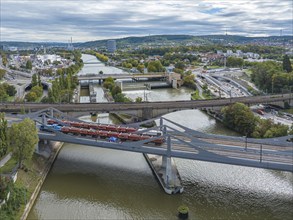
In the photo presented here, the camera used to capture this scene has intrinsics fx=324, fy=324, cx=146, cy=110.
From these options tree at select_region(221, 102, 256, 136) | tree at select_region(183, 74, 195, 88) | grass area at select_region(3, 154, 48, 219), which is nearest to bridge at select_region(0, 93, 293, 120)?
tree at select_region(221, 102, 256, 136)

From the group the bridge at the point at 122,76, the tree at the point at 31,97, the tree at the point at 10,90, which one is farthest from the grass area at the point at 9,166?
the bridge at the point at 122,76

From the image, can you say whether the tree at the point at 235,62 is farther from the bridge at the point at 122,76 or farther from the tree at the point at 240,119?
the tree at the point at 240,119

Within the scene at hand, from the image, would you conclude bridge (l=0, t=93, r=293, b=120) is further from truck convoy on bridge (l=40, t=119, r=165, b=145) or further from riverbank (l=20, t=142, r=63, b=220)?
riverbank (l=20, t=142, r=63, b=220)

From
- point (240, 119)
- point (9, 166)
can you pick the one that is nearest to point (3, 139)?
point (9, 166)

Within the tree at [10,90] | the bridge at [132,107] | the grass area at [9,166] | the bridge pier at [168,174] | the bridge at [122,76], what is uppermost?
the bridge at [122,76]

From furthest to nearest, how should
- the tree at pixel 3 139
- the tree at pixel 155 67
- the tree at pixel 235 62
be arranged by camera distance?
the tree at pixel 235 62 < the tree at pixel 155 67 < the tree at pixel 3 139

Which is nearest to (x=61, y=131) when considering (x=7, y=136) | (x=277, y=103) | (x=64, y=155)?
(x=64, y=155)

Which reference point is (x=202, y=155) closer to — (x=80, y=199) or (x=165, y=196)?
(x=165, y=196)
